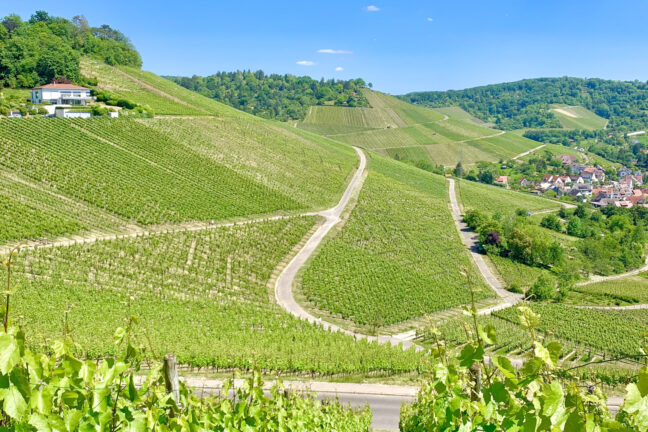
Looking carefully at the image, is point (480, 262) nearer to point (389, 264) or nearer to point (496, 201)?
point (389, 264)

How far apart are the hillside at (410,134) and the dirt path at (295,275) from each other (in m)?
69.8

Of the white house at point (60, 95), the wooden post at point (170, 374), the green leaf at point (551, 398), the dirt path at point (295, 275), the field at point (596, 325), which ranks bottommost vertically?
the field at point (596, 325)

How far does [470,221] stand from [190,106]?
2061 inches

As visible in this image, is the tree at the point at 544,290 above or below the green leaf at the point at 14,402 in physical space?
below

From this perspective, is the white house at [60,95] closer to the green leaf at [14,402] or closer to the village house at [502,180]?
the green leaf at [14,402]

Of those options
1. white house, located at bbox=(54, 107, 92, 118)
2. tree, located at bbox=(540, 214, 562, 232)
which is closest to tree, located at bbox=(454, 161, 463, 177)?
tree, located at bbox=(540, 214, 562, 232)

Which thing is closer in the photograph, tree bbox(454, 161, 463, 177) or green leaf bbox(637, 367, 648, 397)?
green leaf bbox(637, 367, 648, 397)

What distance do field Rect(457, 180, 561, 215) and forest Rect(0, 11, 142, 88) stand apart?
67.1m

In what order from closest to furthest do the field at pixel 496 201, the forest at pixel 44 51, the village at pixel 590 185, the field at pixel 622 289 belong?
the field at pixel 622 289, the forest at pixel 44 51, the field at pixel 496 201, the village at pixel 590 185

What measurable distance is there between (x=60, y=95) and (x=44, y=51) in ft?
55.1

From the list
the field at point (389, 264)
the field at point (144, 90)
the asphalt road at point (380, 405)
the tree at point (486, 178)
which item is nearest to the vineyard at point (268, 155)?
the field at point (144, 90)

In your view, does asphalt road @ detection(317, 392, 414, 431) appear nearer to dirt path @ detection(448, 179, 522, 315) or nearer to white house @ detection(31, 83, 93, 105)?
dirt path @ detection(448, 179, 522, 315)

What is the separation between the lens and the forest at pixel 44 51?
69.9 metres

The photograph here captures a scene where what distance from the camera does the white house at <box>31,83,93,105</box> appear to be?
207 ft
